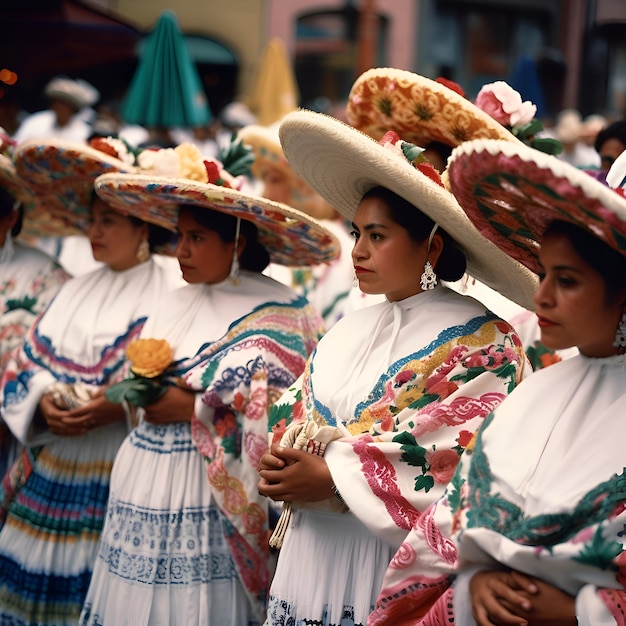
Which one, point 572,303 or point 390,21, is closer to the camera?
point 572,303

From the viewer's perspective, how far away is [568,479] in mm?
2215

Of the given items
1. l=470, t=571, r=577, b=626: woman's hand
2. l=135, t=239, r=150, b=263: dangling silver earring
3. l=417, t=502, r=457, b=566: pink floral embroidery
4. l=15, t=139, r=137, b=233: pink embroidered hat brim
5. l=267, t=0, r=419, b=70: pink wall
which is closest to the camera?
l=470, t=571, r=577, b=626: woman's hand

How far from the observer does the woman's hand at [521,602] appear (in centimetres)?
218

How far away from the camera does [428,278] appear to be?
3100mm

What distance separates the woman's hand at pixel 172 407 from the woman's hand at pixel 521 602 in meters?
1.67

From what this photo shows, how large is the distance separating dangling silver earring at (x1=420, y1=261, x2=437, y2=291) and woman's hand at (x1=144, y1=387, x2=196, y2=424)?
106 cm

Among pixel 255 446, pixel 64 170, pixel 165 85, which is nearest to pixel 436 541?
pixel 255 446

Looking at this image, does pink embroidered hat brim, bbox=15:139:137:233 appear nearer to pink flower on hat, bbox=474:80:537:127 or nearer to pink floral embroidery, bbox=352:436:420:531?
pink flower on hat, bbox=474:80:537:127

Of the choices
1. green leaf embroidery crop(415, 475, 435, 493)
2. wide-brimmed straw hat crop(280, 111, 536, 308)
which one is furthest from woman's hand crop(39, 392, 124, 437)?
green leaf embroidery crop(415, 475, 435, 493)

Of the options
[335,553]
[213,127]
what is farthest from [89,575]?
[213,127]

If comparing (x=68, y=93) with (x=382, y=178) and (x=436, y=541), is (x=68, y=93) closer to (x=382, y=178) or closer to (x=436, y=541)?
(x=382, y=178)

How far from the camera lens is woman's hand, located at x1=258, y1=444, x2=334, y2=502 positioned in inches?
114

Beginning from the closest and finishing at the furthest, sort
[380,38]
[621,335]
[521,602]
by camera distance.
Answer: [521,602] < [621,335] < [380,38]

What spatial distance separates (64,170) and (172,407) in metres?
1.25
